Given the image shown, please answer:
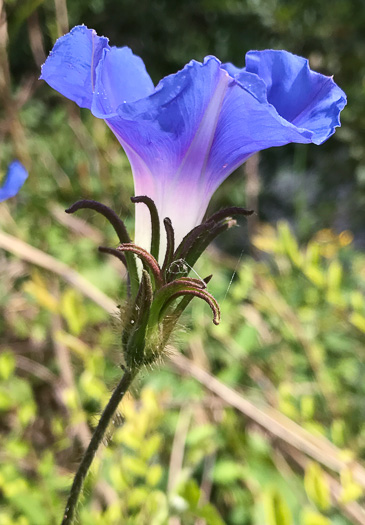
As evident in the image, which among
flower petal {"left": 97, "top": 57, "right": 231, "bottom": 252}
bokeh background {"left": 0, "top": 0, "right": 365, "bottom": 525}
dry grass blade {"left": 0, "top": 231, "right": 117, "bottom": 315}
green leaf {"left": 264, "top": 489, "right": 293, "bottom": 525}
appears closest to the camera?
flower petal {"left": 97, "top": 57, "right": 231, "bottom": 252}

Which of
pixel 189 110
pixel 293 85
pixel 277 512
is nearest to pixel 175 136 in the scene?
pixel 189 110

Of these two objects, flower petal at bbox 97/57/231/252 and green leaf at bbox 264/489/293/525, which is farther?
green leaf at bbox 264/489/293/525

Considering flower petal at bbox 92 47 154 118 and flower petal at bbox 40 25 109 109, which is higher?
A: flower petal at bbox 92 47 154 118

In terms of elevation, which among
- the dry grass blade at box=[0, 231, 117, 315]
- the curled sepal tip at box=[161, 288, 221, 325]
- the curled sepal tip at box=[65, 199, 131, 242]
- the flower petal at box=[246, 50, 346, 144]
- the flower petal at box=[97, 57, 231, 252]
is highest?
the flower petal at box=[246, 50, 346, 144]

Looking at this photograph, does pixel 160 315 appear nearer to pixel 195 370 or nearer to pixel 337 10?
pixel 195 370

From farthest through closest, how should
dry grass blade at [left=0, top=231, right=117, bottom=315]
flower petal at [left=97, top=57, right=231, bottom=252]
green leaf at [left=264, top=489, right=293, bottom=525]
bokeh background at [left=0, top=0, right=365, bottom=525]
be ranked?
dry grass blade at [left=0, top=231, right=117, bottom=315] < bokeh background at [left=0, top=0, right=365, bottom=525] < green leaf at [left=264, top=489, right=293, bottom=525] < flower petal at [left=97, top=57, right=231, bottom=252]

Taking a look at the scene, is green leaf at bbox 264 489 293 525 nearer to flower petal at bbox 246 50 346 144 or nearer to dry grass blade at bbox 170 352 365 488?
dry grass blade at bbox 170 352 365 488

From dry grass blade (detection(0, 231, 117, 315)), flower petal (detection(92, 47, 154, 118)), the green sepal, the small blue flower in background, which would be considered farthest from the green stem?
dry grass blade (detection(0, 231, 117, 315))
